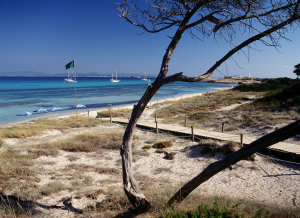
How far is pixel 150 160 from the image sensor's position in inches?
364

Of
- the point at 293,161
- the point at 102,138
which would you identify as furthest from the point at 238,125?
the point at 102,138

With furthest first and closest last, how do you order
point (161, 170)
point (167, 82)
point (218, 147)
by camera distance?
point (218, 147) < point (161, 170) < point (167, 82)

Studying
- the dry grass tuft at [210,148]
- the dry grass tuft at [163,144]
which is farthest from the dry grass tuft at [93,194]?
the dry grass tuft at [210,148]

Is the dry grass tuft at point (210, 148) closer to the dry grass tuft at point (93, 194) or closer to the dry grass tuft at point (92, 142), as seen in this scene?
the dry grass tuft at point (92, 142)

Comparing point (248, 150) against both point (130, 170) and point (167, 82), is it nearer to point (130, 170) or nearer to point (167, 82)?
point (167, 82)

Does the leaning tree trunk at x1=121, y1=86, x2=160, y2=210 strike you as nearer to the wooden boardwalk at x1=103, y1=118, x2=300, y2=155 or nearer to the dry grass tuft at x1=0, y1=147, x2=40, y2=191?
the dry grass tuft at x1=0, y1=147, x2=40, y2=191

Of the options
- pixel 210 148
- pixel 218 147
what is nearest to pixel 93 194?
pixel 210 148

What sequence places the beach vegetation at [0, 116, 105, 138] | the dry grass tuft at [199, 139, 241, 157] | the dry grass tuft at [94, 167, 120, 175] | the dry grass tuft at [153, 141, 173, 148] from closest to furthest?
1. the dry grass tuft at [94, 167, 120, 175]
2. the dry grass tuft at [199, 139, 241, 157]
3. the dry grass tuft at [153, 141, 173, 148]
4. the beach vegetation at [0, 116, 105, 138]

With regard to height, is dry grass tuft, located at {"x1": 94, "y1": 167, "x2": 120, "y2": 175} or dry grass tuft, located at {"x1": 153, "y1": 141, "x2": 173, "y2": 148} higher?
dry grass tuft, located at {"x1": 153, "y1": 141, "x2": 173, "y2": 148}

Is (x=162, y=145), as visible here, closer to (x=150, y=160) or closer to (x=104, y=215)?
(x=150, y=160)

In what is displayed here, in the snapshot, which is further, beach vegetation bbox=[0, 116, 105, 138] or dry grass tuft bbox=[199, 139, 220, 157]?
beach vegetation bbox=[0, 116, 105, 138]

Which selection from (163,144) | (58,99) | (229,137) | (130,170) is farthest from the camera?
(58,99)

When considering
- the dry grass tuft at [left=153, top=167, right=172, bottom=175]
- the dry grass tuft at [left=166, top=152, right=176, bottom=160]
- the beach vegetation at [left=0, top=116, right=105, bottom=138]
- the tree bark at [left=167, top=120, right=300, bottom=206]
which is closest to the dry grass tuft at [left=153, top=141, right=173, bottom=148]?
the dry grass tuft at [left=166, top=152, right=176, bottom=160]

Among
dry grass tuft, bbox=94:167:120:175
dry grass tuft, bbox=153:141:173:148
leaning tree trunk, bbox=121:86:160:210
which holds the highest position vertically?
leaning tree trunk, bbox=121:86:160:210
